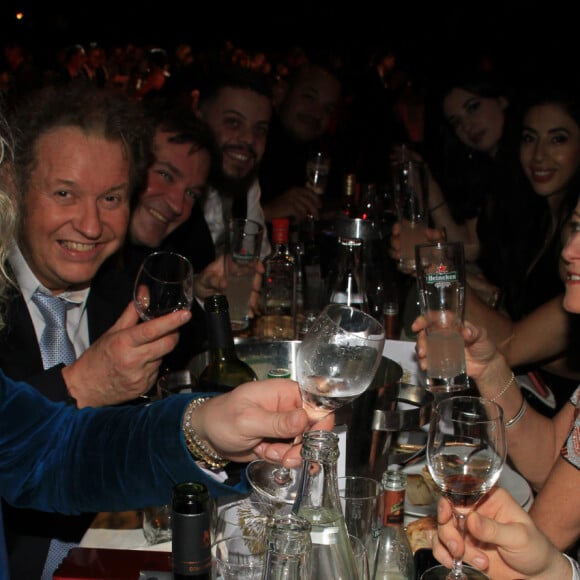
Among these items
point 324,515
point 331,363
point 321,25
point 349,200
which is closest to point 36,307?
point 331,363

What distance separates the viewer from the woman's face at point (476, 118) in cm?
421

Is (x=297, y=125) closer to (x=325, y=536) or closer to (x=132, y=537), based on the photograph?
(x=132, y=537)

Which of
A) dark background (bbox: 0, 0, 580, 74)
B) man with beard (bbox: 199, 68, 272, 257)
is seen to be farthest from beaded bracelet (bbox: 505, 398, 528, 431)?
dark background (bbox: 0, 0, 580, 74)

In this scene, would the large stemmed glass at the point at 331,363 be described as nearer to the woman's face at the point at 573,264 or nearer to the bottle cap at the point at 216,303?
the bottle cap at the point at 216,303

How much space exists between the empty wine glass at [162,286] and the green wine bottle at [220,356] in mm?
218

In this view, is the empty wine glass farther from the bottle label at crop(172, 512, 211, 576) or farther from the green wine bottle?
the bottle label at crop(172, 512, 211, 576)

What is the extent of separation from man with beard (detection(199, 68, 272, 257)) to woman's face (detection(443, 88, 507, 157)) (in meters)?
1.26

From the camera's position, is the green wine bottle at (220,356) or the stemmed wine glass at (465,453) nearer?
the stemmed wine glass at (465,453)

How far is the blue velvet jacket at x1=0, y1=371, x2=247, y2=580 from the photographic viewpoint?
1.22 meters

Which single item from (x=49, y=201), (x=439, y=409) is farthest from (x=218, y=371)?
(x=49, y=201)

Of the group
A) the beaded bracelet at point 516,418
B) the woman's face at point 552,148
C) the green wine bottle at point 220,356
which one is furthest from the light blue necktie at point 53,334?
the woman's face at point 552,148

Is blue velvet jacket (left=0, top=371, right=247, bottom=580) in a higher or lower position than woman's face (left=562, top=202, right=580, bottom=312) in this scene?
lower

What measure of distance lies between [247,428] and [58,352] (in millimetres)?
926

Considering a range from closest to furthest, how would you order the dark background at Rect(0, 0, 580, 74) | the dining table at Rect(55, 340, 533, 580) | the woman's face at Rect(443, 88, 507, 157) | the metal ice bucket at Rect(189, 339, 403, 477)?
1. the dining table at Rect(55, 340, 533, 580)
2. the metal ice bucket at Rect(189, 339, 403, 477)
3. the woman's face at Rect(443, 88, 507, 157)
4. the dark background at Rect(0, 0, 580, 74)
